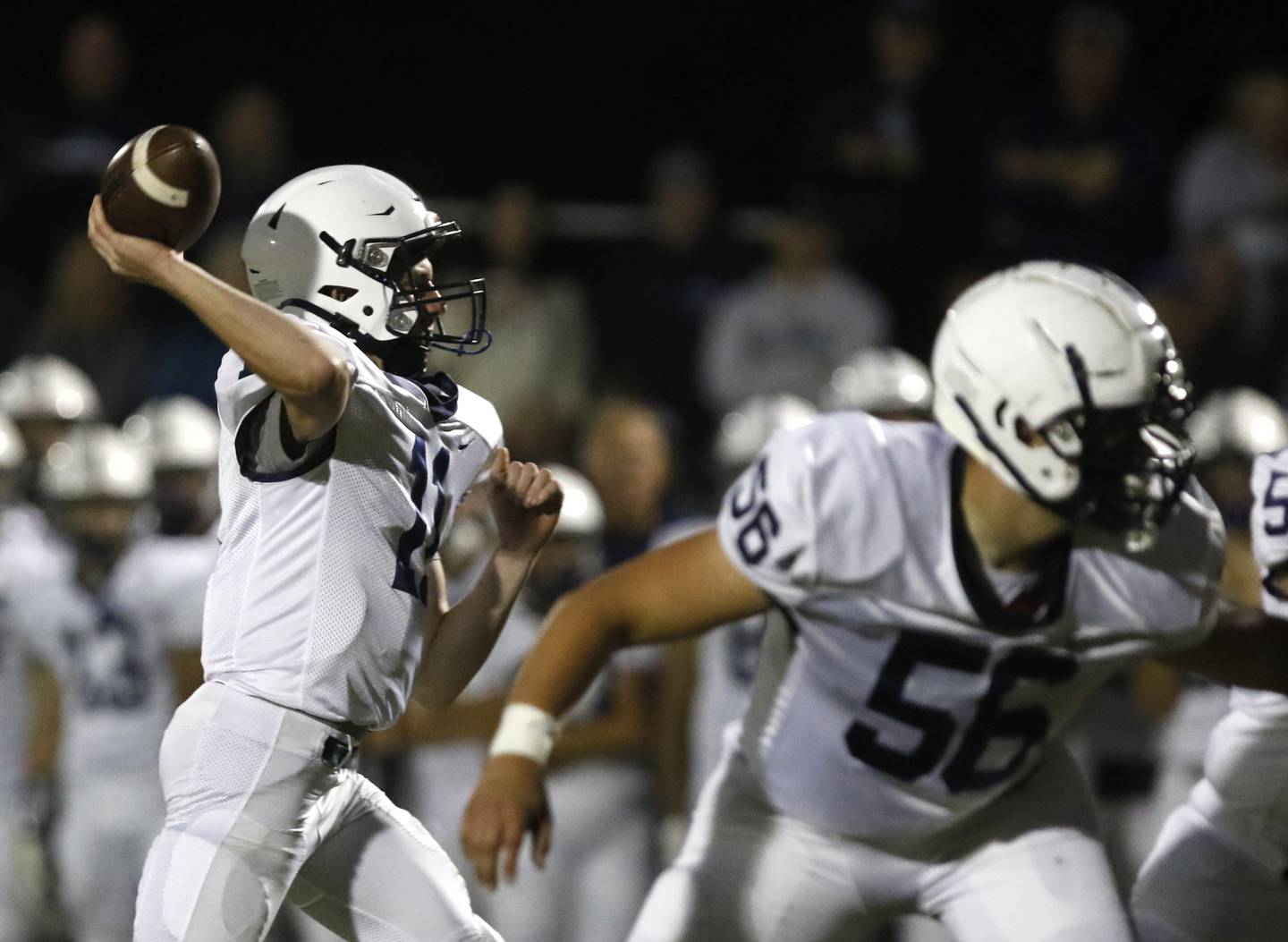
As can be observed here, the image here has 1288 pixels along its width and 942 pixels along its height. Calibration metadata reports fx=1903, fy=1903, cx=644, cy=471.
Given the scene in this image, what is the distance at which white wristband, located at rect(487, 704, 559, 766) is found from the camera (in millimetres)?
2990

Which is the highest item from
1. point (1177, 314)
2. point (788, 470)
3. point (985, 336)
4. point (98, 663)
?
point (985, 336)

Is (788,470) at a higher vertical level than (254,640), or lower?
higher

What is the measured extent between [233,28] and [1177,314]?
14.4 feet

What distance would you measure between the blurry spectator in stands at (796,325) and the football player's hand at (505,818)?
4402 mm

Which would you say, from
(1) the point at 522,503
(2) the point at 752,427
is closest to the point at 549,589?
(2) the point at 752,427

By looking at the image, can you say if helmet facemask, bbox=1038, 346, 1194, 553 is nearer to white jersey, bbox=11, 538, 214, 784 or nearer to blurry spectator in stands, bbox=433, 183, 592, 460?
white jersey, bbox=11, 538, 214, 784

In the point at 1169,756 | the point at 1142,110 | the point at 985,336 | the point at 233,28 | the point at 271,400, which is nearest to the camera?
the point at 271,400

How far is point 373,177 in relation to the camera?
3176 millimetres

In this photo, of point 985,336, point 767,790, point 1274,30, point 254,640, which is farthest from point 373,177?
point 1274,30

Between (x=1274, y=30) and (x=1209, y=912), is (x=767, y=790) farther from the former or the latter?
(x=1274, y=30)

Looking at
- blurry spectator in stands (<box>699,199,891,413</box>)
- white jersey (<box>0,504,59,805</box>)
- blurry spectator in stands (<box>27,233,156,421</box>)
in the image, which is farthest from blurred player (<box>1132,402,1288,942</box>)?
blurry spectator in stands (<box>27,233,156,421</box>)

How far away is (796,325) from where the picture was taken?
729cm

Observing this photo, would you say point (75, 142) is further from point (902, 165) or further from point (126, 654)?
point (902, 165)

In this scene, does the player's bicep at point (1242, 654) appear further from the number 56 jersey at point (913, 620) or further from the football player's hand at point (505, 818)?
the football player's hand at point (505, 818)
